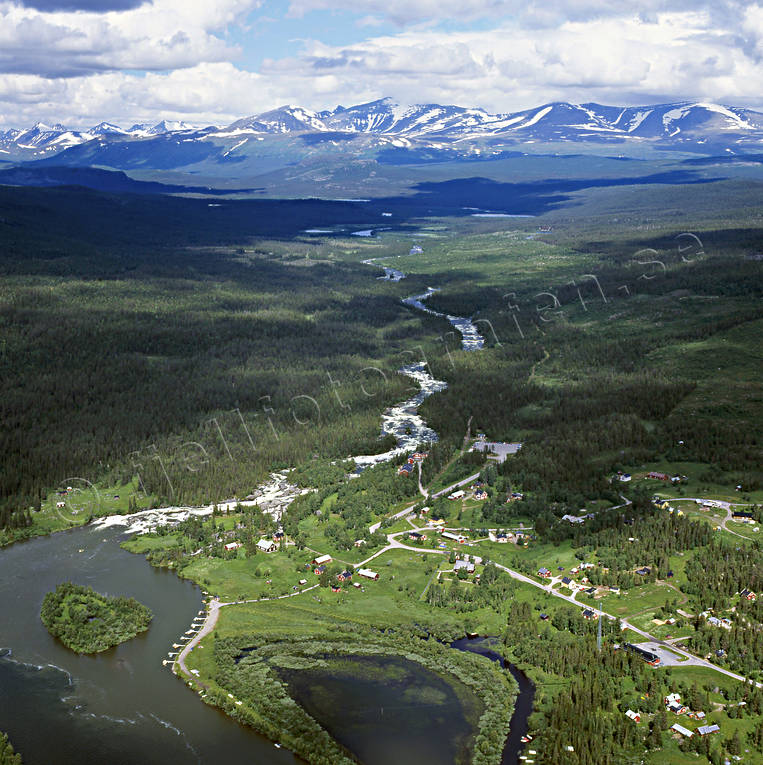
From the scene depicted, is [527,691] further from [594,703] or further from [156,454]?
[156,454]

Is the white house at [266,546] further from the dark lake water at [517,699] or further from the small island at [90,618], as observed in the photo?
the dark lake water at [517,699]

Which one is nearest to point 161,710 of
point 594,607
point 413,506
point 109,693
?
point 109,693

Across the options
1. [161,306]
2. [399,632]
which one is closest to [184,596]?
[399,632]

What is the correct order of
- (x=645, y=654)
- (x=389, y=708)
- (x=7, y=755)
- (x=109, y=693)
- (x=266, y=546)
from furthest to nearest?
(x=266, y=546)
(x=645, y=654)
(x=109, y=693)
(x=389, y=708)
(x=7, y=755)

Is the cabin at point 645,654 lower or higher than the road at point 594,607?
higher

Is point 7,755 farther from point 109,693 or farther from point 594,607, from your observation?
point 594,607

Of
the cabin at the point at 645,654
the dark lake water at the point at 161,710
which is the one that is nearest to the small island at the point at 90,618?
the dark lake water at the point at 161,710
